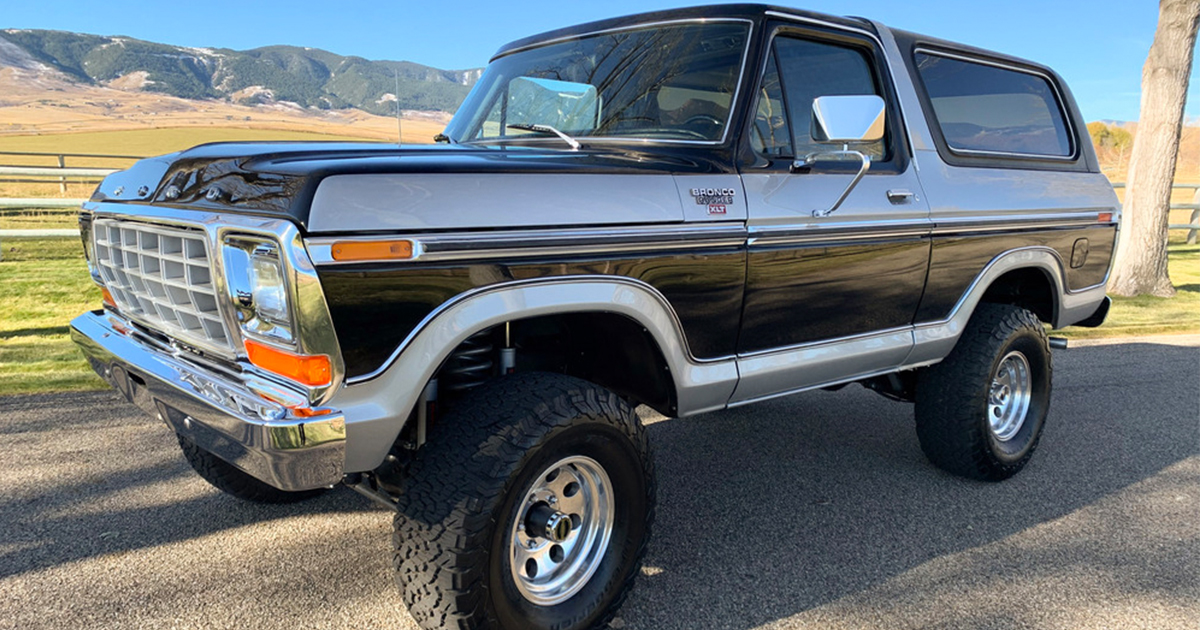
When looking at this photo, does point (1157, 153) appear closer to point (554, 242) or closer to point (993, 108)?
point (993, 108)

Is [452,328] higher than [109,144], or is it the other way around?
[452,328]

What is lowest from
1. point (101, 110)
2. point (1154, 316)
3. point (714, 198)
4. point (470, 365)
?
point (101, 110)

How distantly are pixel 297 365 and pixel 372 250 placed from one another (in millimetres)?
359

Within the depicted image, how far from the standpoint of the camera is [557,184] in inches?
96.0

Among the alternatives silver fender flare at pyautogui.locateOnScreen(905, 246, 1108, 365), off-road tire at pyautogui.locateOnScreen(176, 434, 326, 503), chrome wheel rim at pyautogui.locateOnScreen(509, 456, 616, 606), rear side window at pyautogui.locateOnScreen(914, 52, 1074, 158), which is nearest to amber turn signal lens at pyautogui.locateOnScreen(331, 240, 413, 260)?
chrome wheel rim at pyautogui.locateOnScreen(509, 456, 616, 606)

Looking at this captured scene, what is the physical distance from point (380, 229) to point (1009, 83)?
3798 millimetres

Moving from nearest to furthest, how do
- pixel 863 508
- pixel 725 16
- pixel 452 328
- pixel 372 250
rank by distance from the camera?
1. pixel 372 250
2. pixel 452 328
3. pixel 725 16
4. pixel 863 508

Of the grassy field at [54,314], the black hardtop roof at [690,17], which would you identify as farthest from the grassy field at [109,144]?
the black hardtop roof at [690,17]

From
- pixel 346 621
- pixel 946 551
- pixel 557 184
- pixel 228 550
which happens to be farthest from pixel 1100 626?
pixel 228 550

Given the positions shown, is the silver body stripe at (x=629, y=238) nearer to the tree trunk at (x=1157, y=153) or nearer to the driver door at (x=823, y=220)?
the driver door at (x=823, y=220)

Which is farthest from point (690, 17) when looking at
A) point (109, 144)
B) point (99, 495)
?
point (109, 144)

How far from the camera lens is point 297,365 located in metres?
2.08

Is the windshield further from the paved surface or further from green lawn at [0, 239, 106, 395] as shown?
green lawn at [0, 239, 106, 395]

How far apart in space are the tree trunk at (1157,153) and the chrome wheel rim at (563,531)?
1026cm
